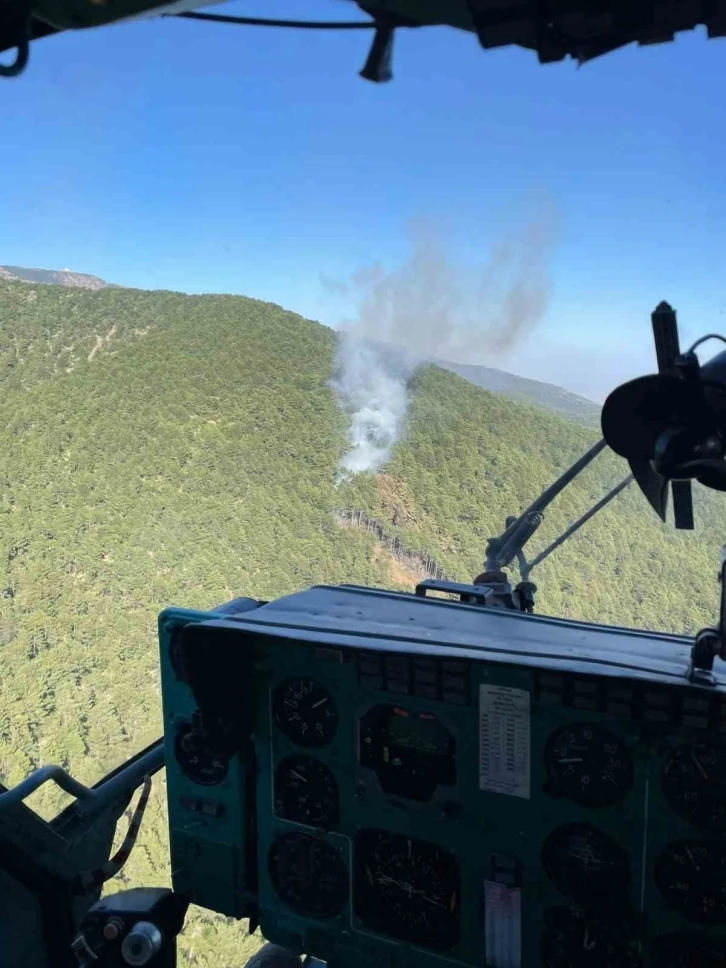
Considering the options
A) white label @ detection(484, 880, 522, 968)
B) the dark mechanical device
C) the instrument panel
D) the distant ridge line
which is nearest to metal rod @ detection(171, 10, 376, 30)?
the dark mechanical device

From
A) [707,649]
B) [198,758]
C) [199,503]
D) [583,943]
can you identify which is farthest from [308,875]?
[199,503]

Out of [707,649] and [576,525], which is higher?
[707,649]

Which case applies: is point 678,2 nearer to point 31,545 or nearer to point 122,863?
point 122,863

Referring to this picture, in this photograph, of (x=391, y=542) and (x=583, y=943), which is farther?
(x=391, y=542)

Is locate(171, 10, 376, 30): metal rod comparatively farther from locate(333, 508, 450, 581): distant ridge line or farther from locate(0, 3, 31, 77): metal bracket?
locate(333, 508, 450, 581): distant ridge line

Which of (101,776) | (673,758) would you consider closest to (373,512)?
(101,776)

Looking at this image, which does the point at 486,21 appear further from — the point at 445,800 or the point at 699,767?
the point at 445,800
